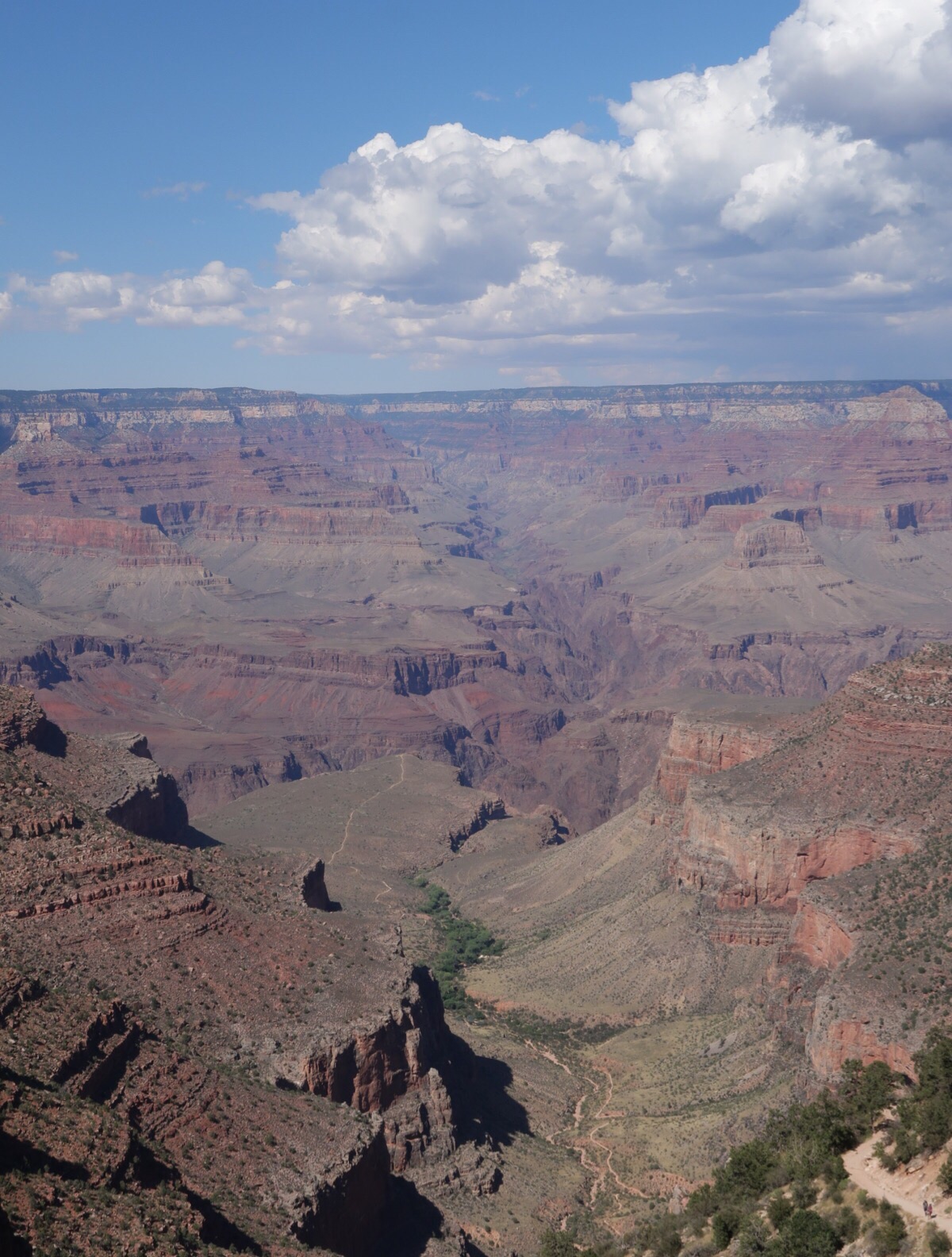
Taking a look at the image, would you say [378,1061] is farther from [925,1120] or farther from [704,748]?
[704,748]

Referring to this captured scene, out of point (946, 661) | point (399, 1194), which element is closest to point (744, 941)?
point (946, 661)

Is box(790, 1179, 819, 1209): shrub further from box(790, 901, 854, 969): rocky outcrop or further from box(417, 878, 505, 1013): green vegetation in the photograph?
box(417, 878, 505, 1013): green vegetation

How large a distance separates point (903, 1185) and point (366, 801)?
97829mm

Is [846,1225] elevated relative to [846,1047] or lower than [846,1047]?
elevated

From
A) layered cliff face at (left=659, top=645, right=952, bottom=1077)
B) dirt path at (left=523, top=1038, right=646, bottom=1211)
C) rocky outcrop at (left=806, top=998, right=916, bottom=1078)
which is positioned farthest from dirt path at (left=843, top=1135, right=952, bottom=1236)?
dirt path at (left=523, top=1038, right=646, bottom=1211)

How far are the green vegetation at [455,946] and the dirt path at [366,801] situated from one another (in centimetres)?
519

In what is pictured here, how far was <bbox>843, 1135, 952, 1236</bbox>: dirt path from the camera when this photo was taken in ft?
95.3

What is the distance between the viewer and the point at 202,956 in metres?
53.4

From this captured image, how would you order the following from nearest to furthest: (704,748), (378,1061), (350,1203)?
1. (350,1203)
2. (378,1061)
3. (704,748)

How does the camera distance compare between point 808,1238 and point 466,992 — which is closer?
point 808,1238

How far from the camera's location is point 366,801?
127625 millimetres

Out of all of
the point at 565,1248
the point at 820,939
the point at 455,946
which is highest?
the point at 820,939

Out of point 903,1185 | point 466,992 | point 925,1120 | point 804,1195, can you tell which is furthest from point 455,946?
point 903,1185

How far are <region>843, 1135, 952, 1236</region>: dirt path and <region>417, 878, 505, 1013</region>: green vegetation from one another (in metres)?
48.1
